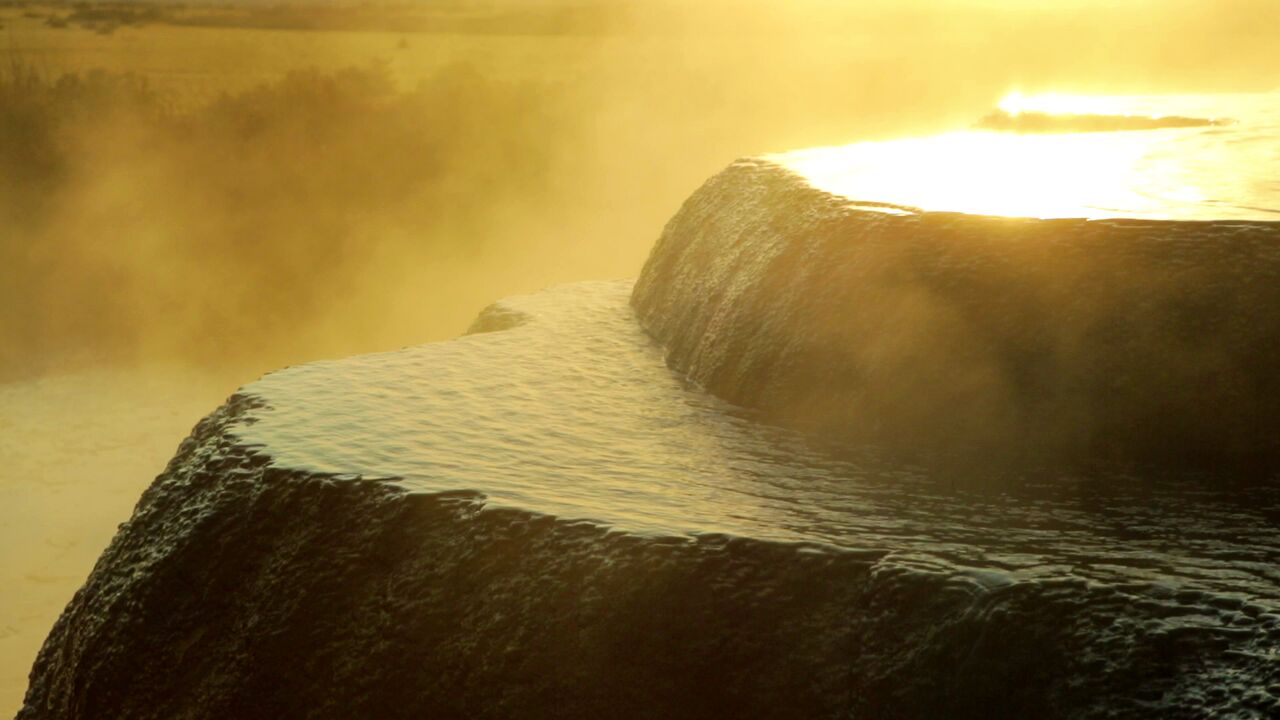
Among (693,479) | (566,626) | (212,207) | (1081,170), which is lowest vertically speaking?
(212,207)

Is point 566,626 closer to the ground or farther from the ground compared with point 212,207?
farther from the ground

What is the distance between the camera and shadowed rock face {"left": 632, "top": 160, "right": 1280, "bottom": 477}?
8.64 ft

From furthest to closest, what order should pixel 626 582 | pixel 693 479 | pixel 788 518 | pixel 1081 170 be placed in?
pixel 1081 170
pixel 693 479
pixel 788 518
pixel 626 582

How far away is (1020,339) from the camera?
2.80 metres

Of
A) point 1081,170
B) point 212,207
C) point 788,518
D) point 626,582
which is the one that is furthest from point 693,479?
point 212,207

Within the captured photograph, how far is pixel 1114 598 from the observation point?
1968 mm

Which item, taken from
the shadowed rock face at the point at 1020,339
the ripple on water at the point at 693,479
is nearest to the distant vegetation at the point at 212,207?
the ripple on water at the point at 693,479

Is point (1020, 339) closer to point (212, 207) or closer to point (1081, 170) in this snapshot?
point (1081, 170)

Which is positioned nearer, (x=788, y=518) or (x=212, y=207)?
(x=788, y=518)

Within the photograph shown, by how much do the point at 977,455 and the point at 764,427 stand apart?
522 mm

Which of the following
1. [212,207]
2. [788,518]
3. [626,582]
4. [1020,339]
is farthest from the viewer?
[212,207]

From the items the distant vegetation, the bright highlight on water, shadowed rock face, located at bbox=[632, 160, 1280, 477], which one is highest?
the bright highlight on water

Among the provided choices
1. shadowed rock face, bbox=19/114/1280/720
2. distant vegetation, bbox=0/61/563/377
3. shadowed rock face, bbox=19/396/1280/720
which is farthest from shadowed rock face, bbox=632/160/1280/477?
distant vegetation, bbox=0/61/563/377

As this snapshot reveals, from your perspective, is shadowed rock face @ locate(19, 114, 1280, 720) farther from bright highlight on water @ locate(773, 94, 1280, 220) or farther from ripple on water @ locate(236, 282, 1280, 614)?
bright highlight on water @ locate(773, 94, 1280, 220)
